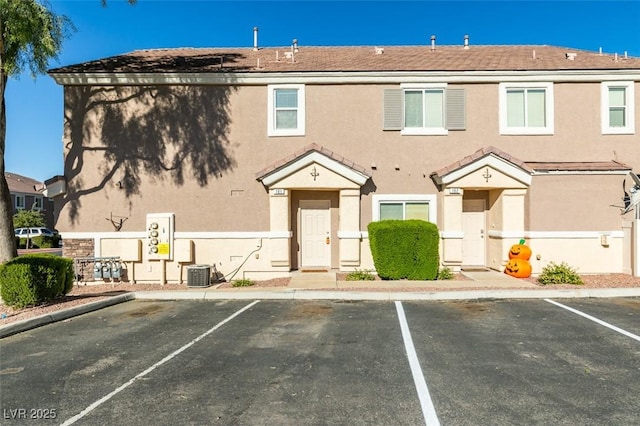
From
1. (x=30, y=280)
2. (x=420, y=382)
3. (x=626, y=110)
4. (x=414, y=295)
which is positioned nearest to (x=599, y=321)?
(x=414, y=295)

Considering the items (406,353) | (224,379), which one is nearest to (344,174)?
(406,353)

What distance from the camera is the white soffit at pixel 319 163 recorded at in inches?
517

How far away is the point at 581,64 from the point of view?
14.0 meters

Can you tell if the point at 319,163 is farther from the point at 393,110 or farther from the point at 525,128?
the point at 525,128

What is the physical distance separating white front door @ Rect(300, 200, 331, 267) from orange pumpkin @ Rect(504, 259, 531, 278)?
590 centimetres

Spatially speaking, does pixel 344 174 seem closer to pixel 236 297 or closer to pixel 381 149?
pixel 381 149

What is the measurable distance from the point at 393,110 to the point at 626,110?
7.72 m

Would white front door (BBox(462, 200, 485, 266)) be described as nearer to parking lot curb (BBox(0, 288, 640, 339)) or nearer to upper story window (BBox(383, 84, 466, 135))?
upper story window (BBox(383, 84, 466, 135))

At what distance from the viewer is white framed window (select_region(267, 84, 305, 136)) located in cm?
1360

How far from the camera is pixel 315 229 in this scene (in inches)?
555

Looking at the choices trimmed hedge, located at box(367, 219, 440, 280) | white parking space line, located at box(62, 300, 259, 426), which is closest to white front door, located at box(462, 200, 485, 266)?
trimmed hedge, located at box(367, 219, 440, 280)

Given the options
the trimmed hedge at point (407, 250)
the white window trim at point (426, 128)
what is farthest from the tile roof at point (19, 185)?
the trimmed hedge at point (407, 250)

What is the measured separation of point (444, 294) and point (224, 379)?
6.82 meters

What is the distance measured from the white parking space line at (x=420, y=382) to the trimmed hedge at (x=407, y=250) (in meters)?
4.65
